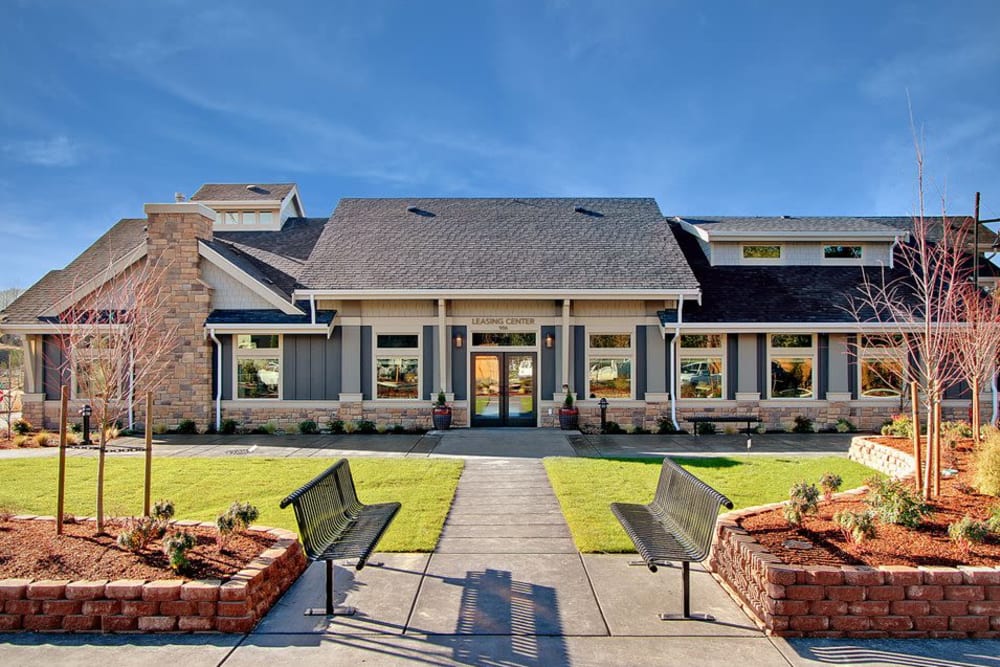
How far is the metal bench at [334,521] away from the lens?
14.9ft

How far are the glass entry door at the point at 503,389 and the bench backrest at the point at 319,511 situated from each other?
30.3ft

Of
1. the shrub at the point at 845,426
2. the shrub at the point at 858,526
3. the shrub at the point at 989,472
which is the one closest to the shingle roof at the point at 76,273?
the shrub at the point at 858,526

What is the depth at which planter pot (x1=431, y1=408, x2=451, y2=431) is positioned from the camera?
14.6 m

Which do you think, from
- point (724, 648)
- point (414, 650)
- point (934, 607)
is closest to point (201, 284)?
point (414, 650)

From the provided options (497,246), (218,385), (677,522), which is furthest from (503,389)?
(677,522)

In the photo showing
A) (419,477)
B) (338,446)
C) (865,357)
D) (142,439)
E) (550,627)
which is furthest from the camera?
(865,357)

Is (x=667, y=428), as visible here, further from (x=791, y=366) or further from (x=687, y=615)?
(x=687, y=615)

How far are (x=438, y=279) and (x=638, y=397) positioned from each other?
600 centimetres

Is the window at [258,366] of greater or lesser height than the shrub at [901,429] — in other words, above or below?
above

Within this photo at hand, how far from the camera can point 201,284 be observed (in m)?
14.7

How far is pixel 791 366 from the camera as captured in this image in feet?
49.6

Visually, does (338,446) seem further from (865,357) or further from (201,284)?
(865,357)

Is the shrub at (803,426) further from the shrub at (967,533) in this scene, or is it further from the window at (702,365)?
the shrub at (967,533)

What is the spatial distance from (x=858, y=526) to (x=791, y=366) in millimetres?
11178
